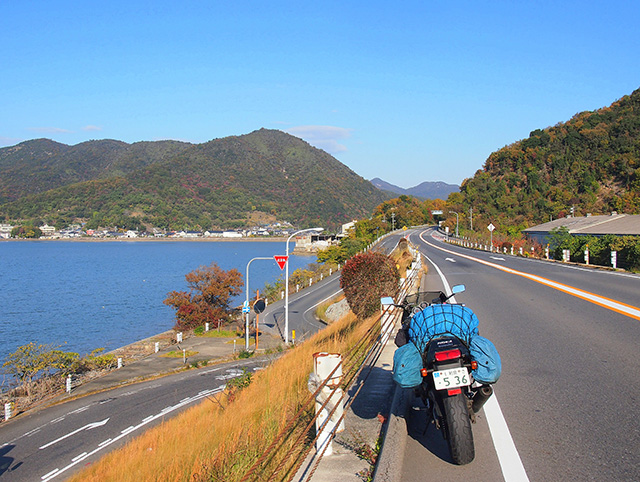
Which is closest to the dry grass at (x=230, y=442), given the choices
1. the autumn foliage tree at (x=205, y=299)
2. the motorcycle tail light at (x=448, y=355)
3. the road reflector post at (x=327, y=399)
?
the road reflector post at (x=327, y=399)

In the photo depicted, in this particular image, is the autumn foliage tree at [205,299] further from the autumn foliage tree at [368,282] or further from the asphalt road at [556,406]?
the asphalt road at [556,406]

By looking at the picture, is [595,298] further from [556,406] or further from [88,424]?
[88,424]

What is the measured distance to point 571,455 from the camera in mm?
4836

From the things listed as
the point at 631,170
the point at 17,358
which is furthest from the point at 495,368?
the point at 631,170

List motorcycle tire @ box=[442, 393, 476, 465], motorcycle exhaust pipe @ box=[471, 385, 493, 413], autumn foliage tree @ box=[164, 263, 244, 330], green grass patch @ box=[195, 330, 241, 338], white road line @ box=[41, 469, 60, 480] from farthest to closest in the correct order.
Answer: autumn foliage tree @ box=[164, 263, 244, 330]
green grass patch @ box=[195, 330, 241, 338]
white road line @ box=[41, 469, 60, 480]
motorcycle exhaust pipe @ box=[471, 385, 493, 413]
motorcycle tire @ box=[442, 393, 476, 465]

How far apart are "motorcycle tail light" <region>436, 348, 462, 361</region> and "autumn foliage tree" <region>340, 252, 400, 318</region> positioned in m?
14.3

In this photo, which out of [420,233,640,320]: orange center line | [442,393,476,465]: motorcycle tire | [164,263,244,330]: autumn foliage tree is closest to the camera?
[442,393,476,465]: motorcycle tire

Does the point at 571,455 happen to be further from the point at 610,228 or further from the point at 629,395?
the point at 610,228

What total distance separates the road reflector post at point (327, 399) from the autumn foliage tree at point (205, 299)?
40499mm

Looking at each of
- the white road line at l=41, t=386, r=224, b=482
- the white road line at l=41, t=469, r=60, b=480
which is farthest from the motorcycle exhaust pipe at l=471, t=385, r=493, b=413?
the white road line at l=41, t=469, r=60, b=480

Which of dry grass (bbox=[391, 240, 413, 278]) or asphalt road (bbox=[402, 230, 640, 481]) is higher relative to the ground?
asphalt road (bbox=[402, 230, 640, 481])

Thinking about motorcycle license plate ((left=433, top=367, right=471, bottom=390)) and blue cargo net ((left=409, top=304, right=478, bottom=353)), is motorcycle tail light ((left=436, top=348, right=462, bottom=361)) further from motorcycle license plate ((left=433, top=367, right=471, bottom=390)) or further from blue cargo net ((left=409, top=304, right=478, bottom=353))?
blue cargo net ((left=409, top=304, right=478, bottom=353))

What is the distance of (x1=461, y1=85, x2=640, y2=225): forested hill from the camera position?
99.0 m

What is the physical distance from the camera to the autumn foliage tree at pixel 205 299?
44906 millimetres
